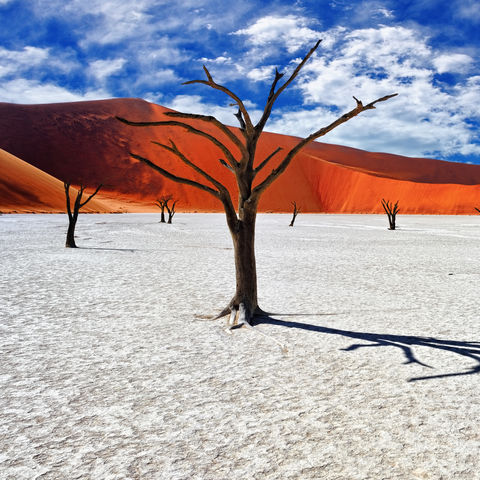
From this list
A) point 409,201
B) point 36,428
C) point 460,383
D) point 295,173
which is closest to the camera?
point 36,428

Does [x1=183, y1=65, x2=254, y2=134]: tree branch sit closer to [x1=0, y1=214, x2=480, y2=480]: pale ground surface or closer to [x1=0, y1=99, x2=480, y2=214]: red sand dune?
[x1=0, y1=214, x2=480, y2=480]: pale ground surface

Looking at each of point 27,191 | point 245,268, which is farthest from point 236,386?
point 27,191

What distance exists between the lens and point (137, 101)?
11450 cm

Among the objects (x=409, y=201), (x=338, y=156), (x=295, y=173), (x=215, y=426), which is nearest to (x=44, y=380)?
(x=215, y=426)

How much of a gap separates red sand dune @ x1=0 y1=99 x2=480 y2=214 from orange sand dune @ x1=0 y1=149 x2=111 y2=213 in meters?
16.1

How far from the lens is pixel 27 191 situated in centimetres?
5634

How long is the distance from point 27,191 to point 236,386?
59274mm

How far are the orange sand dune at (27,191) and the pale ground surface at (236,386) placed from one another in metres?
51.3

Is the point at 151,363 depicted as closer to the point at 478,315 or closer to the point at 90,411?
the point at 90,411

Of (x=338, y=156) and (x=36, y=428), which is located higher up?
(x=338, y=156)

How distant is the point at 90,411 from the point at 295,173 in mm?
100564

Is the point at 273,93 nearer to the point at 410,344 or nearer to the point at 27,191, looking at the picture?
the point at 410,344

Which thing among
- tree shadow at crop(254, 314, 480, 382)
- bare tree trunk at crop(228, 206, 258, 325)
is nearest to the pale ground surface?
tree shadow at crop(254, 314, 480, 382)

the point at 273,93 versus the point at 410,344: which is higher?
Answer: the point at 273,93
